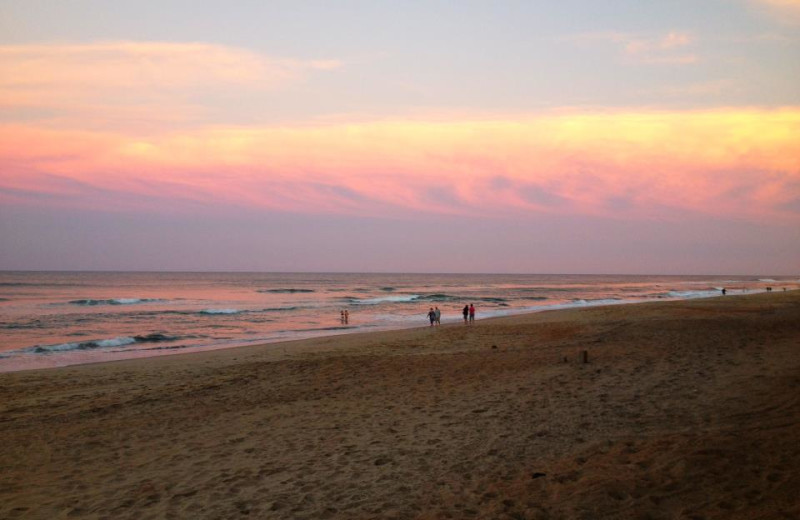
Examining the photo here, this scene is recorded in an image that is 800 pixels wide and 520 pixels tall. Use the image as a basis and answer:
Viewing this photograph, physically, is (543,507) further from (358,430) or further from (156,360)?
(156,360)

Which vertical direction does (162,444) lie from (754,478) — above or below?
below

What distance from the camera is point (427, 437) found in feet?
30.9

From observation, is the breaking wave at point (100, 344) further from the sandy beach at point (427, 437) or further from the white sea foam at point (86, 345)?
the sandy beach at point (427, 437)

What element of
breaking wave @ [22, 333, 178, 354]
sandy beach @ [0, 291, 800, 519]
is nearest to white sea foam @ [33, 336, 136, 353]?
breaking wave @ [22, 333, 178, 354]

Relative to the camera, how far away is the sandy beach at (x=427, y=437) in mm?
6789

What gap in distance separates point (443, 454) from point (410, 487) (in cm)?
124

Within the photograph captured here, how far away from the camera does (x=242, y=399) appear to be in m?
13.5

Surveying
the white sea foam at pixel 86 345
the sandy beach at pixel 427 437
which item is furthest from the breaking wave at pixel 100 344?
the sandy beach at pixel 427 437

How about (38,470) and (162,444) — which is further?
(162,444)

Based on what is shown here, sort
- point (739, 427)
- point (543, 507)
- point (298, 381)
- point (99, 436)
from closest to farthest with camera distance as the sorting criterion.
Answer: point (543, 507), point (739, 427), point (99, 436), point (298, 381)

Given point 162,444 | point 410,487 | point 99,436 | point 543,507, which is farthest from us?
point 99,436

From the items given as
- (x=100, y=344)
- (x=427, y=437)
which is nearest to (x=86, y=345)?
(x=100, y=344)

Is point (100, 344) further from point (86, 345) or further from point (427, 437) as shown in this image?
point (427, 437)

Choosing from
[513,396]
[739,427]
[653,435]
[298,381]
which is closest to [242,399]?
[298,381]
